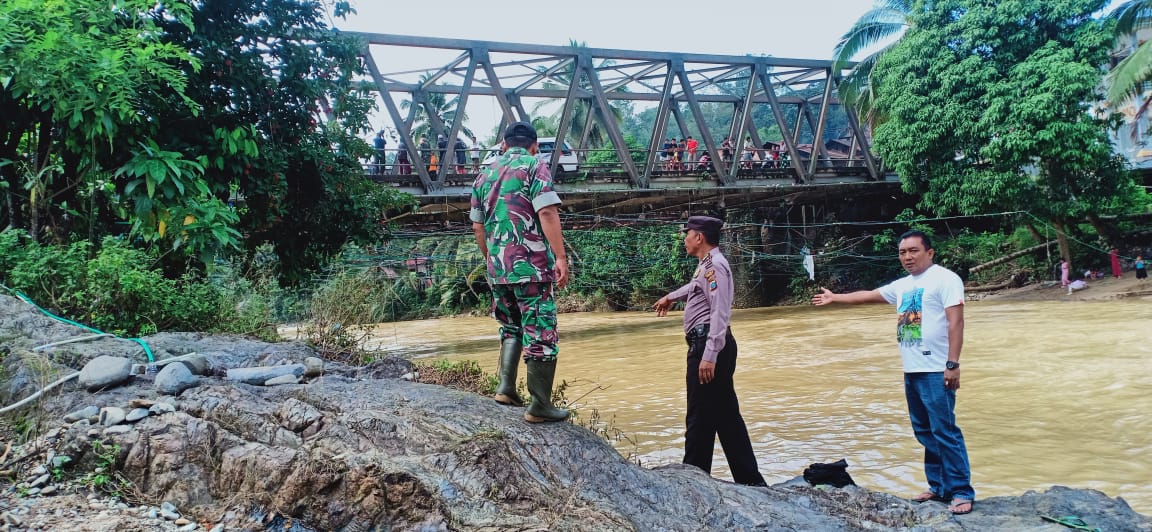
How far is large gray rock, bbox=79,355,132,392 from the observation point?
123 inches

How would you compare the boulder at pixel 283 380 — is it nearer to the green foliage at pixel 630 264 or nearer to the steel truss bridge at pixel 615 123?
the steel truss bridge at pixel 615 123

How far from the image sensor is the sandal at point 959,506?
3.10 m

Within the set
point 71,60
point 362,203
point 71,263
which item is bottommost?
point 71,263

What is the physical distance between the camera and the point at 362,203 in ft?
24.0

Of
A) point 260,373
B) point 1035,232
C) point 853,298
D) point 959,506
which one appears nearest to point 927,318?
point 853,298

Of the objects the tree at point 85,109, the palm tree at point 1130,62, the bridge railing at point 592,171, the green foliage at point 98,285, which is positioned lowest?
the green foliage at point 98,285

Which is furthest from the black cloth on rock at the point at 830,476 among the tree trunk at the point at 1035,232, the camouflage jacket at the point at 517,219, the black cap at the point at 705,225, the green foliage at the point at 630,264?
the green foliage at the point at 630,264

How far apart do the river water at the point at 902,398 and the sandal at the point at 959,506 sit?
1158mm

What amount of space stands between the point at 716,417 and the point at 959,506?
1097 millimetres

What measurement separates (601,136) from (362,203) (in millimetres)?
25222

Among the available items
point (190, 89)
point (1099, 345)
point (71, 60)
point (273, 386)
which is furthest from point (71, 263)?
point (1099, 345)

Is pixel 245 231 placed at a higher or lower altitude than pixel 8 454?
higher

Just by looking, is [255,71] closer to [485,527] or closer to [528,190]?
[528,190]

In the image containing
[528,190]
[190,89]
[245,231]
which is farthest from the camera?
[245,231]
